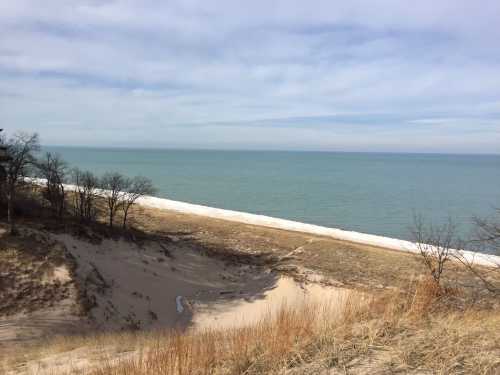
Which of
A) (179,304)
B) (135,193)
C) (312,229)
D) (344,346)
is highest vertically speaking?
(135,193)

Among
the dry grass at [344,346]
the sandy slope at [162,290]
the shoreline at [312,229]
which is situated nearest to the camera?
the dry grass at [344,346]

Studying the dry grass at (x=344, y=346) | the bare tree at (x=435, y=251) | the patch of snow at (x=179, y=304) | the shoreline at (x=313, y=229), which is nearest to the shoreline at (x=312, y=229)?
the shoreline at (x=313, y=229)

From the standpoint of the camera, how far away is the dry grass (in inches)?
207

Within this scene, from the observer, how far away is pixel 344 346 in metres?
5.82

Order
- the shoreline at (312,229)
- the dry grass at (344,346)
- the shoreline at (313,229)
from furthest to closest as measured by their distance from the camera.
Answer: the shoreline at (313,229), the shoreline at (312,229), the dry grass at (344,346)

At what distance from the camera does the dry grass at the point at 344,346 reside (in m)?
5.26

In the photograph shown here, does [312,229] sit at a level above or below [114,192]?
below

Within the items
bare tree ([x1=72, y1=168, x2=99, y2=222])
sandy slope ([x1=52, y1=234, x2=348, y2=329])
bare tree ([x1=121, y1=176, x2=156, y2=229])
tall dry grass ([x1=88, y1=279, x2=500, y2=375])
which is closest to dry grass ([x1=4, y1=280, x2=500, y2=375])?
tall dry grass ([x1=88, y1=279, x2=500, y2=375])

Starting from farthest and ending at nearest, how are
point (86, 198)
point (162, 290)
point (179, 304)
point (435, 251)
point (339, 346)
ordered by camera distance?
point (86, 198) < point (435, 251) < point (162, 290) < point (179, 304) < point (339, 346)

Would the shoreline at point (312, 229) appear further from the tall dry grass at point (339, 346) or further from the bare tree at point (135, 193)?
the tall dry grass at point (339, 346)

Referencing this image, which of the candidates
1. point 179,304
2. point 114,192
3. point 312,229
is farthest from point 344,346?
point 312,229

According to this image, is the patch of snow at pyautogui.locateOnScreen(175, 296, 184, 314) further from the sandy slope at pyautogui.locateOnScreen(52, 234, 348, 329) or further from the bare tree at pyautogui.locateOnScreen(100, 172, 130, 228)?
the bare tree at pyautogui.locateOnScreen(100, 172, 130, 228)

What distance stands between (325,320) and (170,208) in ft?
161

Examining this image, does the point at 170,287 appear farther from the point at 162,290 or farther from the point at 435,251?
the point at 435,251
